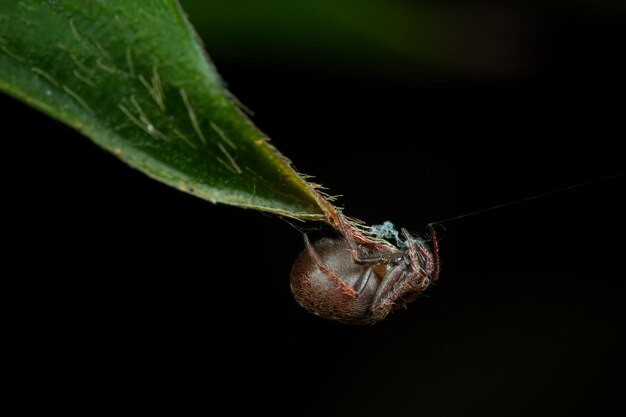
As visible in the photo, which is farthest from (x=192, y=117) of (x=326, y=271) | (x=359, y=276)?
(x=359, y=276)

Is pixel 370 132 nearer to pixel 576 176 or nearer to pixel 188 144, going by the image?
pixel 576 176

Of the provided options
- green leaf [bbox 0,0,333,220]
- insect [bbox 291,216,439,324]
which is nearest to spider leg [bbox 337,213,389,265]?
insect [bbox 291,216,439,324]

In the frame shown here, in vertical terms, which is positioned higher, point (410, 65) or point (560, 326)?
point (410, 65)

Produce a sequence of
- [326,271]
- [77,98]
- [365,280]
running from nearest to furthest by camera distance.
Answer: [77,98], [326,271], [365,280]

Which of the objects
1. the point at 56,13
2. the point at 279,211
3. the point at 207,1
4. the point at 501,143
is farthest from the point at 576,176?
the point at 56,13

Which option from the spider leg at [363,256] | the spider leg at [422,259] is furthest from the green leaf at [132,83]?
the spider leg at [422,259]

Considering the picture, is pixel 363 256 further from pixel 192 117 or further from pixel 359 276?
pixel 192 117

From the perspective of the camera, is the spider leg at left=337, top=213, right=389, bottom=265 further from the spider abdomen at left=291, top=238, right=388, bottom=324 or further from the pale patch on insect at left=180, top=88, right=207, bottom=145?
the pale patch on insect at left=180, top=88, right=207, bottom=145

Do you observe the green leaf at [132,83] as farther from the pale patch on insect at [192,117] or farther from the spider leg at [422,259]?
the spider leg at [422,259]
